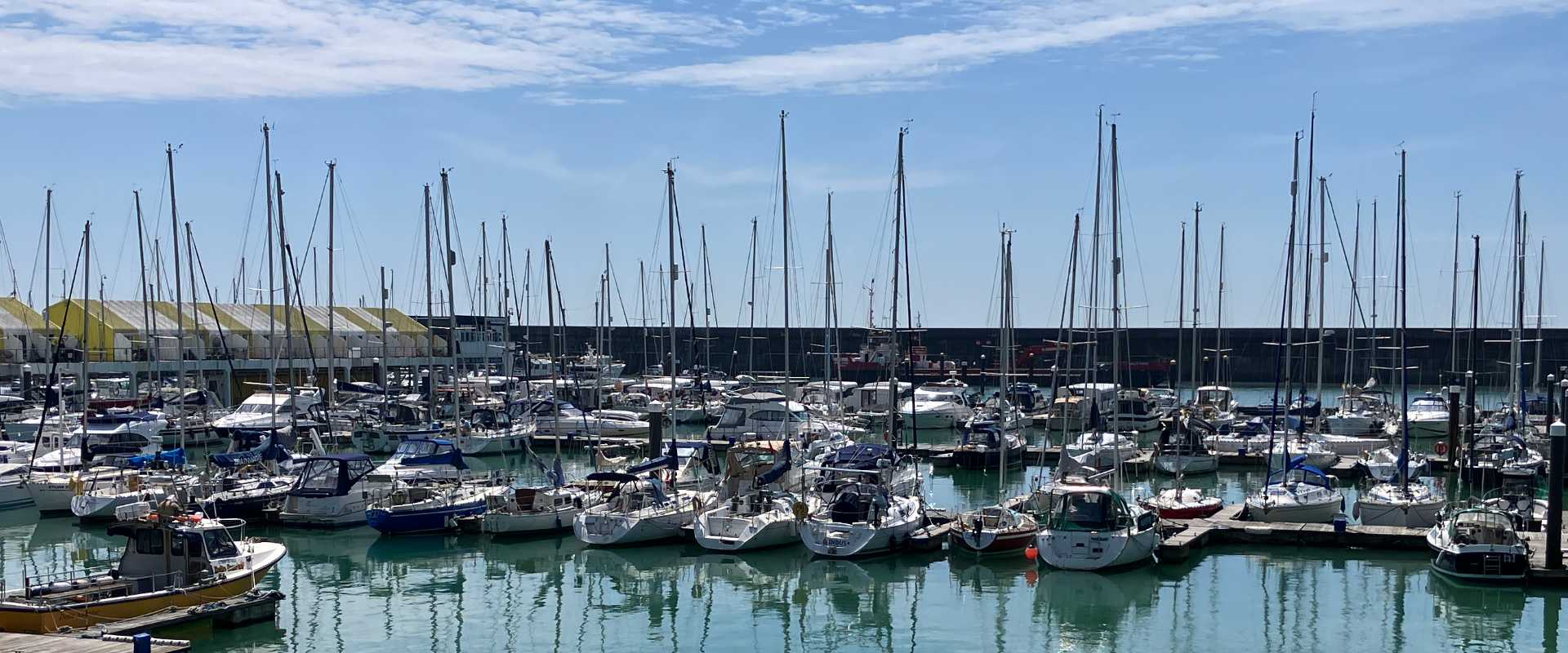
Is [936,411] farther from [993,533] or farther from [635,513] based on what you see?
[993,533]

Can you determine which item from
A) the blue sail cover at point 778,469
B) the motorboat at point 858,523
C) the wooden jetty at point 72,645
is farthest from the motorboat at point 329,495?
the wooden jetty at point 72,645

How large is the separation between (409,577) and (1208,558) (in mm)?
17164

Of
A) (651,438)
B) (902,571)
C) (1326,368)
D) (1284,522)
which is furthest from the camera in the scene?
(1326,368)

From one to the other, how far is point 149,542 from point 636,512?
11.4m

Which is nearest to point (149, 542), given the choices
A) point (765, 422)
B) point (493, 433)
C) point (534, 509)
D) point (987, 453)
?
point (534, 509)

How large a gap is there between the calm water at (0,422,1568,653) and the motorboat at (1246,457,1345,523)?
2.37 metres

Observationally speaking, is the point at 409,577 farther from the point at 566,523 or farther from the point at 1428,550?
the point at 1428,550

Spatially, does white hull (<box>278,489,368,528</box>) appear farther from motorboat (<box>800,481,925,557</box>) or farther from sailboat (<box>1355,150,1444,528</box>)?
sailboat (<box>1355,150,1444,528</box>)

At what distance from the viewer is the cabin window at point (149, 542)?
82.1 ft

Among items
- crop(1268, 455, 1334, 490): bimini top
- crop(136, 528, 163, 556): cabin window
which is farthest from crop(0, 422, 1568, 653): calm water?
crop(1268, 455, 1334, 490): bimini top

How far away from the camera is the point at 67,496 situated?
129 feet

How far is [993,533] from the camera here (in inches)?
1241

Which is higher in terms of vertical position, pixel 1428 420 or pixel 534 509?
pixel 1428 420

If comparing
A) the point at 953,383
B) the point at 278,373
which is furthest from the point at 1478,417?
the point at 278,373
